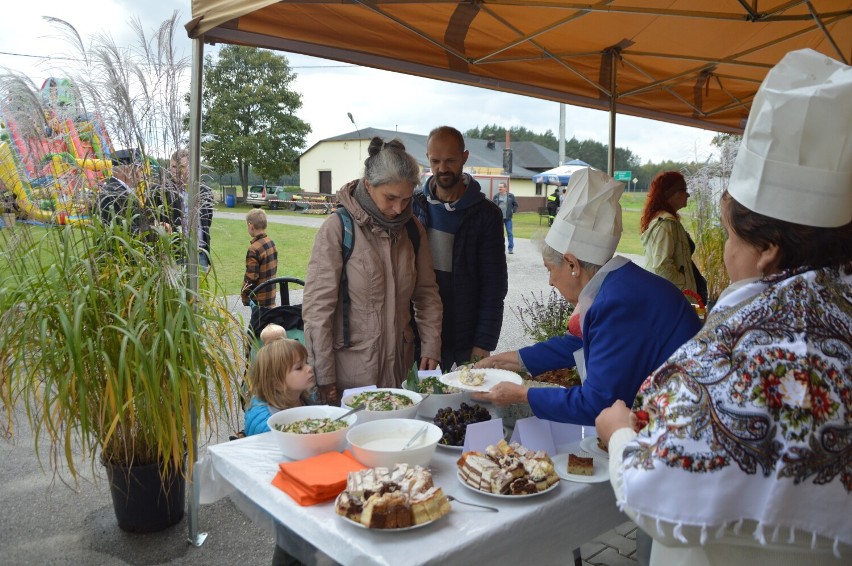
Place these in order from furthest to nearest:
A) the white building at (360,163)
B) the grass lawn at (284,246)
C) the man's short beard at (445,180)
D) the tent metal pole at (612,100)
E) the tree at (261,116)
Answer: the white building at (360,163) < the tree at (261,116) < the grass lawn at (284,246) < the tent metal pole at (612,100) < the man's short beard at (445,180)

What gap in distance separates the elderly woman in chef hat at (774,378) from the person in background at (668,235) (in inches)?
155

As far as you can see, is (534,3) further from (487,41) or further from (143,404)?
(143,404)

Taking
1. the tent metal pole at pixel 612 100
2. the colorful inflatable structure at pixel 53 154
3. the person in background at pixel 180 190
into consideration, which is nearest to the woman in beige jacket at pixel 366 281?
the person in background at pixel 180 190

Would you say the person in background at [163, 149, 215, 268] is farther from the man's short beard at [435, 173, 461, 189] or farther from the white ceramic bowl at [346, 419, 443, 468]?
the white ceramic bowl at [346, 419, 443, 468]

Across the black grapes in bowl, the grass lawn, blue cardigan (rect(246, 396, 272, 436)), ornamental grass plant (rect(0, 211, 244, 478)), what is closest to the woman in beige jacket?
blue cardigan (rect(246, 396, 272, 436))

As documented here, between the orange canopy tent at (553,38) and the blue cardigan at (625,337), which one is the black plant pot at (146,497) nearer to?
the orange canopy tent at (553,38)

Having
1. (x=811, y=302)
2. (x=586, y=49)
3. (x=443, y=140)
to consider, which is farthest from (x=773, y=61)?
(x=811, y=302)

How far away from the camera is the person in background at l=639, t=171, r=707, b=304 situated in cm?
505

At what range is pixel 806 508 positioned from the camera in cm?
114

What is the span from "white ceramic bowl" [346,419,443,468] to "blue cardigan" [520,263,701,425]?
40 cm

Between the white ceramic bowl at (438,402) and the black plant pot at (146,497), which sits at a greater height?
the white ceramic bowl at (438,402)

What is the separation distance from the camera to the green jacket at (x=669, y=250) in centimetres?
504

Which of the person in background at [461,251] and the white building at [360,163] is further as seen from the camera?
the white building at [360,163]

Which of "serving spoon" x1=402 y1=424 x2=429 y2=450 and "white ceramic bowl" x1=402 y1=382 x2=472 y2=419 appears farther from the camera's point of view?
"white ceramic bowl" x1=402 y1=382 x2=472 y2=419
